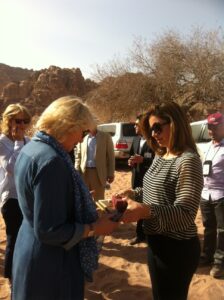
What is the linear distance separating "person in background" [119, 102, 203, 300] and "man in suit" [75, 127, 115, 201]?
3531 millimetres

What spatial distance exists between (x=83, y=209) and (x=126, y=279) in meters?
2.81

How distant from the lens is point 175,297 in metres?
2.33

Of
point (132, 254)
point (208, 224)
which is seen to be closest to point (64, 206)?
point (208, 224)

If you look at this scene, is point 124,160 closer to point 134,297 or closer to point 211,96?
point 134,297

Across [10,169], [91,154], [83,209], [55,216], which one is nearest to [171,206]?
[83,209]

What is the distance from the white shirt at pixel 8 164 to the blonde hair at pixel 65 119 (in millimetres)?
1768

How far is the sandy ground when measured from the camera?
4.07 meters

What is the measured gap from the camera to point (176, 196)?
215 centimetres

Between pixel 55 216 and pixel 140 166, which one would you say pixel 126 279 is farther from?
pixel 55 216

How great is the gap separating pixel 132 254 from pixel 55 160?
377cm

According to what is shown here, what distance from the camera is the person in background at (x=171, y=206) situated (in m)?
2.10

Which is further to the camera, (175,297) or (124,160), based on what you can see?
(124,160)

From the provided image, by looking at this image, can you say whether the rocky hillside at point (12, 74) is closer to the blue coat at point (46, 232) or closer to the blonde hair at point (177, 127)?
the blonde hair at point (177, 127)

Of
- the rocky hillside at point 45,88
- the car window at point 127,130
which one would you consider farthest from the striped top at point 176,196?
the rocky hillside at point 45,88
